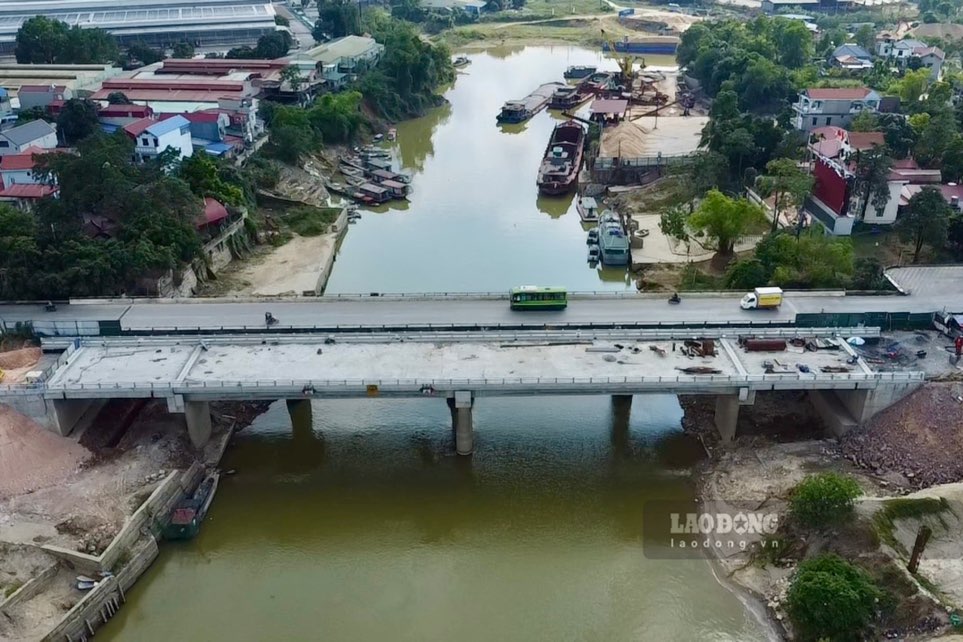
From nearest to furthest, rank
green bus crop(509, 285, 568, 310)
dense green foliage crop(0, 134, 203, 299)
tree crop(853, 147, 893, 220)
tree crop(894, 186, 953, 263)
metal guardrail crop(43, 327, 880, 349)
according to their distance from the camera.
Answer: metal guardrail crop(43, 327, 880, 349)
green bus crop(509, 285, 568, 310)
dense green foliage crop(0, 134, 203, 299)
tree crop(894, 186, 953, 263)
tree crop(853, 147, 893, 220)

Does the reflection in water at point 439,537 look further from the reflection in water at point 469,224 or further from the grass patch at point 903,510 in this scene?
the reflection in water at point 469,224

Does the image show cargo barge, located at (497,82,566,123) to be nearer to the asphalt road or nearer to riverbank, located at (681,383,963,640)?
the asphalt road

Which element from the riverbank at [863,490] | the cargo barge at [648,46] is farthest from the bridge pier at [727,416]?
the cargo barge at [648,46]

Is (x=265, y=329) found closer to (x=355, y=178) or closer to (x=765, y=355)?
(x=765, y=355)

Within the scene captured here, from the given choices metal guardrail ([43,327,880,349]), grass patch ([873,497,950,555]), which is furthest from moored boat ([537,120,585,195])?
grass patch ([873,497,950,555])

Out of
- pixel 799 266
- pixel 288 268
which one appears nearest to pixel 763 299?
pixel 799 266
